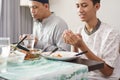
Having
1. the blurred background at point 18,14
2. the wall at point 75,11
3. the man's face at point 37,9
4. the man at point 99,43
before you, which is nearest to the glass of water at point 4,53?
the man at point 99,43

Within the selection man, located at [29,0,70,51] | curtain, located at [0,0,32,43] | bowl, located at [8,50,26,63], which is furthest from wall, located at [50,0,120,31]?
bowl, located at [8,50,26,63]

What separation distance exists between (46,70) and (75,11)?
6.42ft

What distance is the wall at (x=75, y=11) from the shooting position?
2.38 metres

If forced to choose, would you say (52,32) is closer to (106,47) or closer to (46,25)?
(46,25)

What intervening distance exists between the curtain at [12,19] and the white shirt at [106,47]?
61.9 inches

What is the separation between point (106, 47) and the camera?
4.87 ft

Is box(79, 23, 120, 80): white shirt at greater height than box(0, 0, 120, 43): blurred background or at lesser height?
lesser

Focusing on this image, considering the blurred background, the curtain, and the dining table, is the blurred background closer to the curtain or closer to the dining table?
the curtain

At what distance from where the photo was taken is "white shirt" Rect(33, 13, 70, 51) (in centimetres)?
185

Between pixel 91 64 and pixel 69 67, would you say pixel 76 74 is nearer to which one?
pixel 69 67

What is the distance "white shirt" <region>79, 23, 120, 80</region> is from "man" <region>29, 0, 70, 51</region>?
1.17 ft

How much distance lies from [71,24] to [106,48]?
4.58 feet

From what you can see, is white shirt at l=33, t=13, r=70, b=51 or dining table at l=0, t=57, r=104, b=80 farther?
white shirt at l=33, t=13, r=70, b=51

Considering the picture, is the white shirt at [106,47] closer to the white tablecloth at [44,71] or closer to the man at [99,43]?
the man at [99,43]
